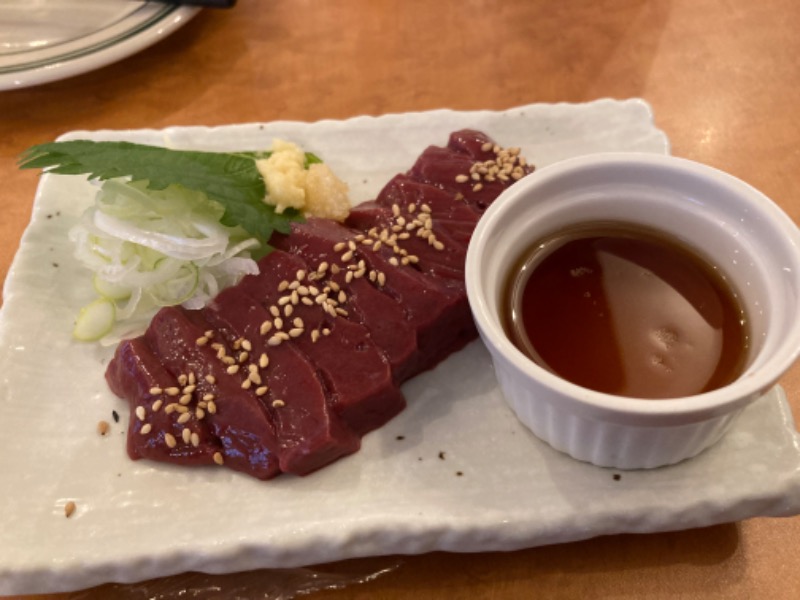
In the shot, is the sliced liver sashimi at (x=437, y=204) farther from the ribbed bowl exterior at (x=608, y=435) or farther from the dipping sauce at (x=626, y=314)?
the ribbed bowl exterior at (x=608, y=435)

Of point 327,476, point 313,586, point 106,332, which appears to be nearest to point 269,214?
point 106,332

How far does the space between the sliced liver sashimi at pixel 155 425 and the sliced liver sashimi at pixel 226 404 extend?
0.04m

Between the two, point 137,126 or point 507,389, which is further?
point 137,126

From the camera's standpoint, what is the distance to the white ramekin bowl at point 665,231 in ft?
5.82

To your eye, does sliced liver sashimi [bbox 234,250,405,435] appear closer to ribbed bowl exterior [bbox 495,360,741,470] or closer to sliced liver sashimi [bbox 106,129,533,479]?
sliced liver sashimi [bbox 106,129,533,479]

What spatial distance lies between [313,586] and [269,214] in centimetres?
125

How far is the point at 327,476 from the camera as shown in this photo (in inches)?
82.9

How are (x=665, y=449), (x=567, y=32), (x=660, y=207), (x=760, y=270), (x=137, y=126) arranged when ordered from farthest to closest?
(x=567, y=32) → (x=137, y=126) → (x=660, y=207) → (x=760, y=270) → (x=665, y=449)

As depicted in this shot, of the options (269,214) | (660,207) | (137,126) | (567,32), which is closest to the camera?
(660,207)

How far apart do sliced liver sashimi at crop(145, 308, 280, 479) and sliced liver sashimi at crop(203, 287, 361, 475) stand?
0.04 metres

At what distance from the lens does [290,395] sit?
211 cm

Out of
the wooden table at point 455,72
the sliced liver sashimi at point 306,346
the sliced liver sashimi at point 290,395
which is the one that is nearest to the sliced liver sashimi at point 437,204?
the sliced liver sashimi at point 306,346

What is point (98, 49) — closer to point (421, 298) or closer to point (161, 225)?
point (161, 225)

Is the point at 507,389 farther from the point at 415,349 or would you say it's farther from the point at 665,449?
the point at 665,449
